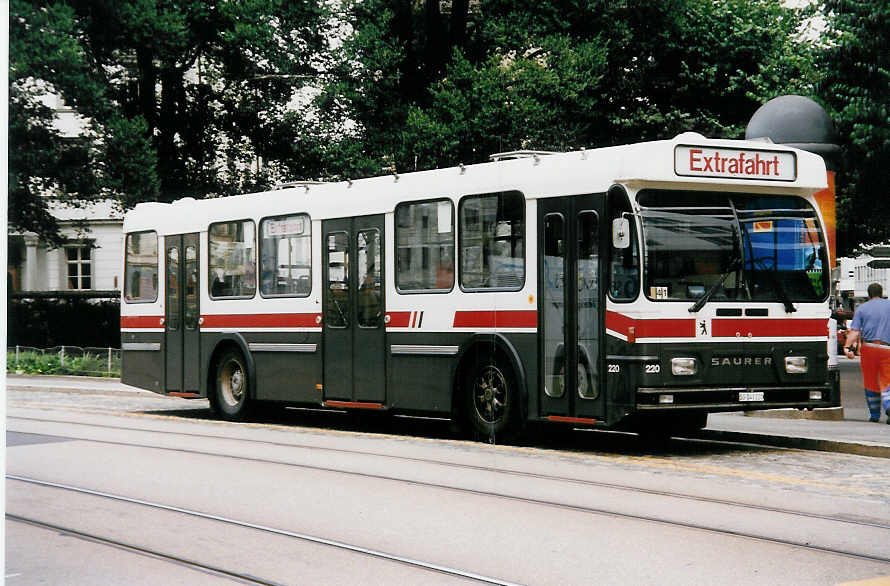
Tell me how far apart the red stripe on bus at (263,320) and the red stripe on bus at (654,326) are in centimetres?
494

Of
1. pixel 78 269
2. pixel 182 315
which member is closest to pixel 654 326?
pixel 182 315

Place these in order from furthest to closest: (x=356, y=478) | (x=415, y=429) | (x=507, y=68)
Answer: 1. (x=507, y=68)
2. (x=415, y=429)
3. (x=356, y=478)

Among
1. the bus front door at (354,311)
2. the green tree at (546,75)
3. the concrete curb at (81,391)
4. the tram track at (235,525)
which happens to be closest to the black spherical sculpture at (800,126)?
the bus front door at (354,311)

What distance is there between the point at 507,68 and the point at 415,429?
15.4 m

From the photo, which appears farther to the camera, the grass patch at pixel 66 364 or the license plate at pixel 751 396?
the grass patch at pixel 66 364

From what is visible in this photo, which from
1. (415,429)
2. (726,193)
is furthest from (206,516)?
(415,429)

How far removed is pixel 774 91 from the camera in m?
32.1

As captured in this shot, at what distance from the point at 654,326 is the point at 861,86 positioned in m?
16.8

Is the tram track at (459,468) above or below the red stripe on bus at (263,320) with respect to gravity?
below

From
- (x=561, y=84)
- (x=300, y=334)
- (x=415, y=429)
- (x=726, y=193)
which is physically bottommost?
(x=415, y=429)

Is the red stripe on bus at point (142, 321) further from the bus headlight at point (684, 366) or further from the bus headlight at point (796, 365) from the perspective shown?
the bus headlight at point (796, 365)

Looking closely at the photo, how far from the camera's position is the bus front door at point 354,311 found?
15.5m

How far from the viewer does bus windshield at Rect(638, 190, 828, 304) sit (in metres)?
12.5

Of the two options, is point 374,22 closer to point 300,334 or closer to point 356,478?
point 300,334
